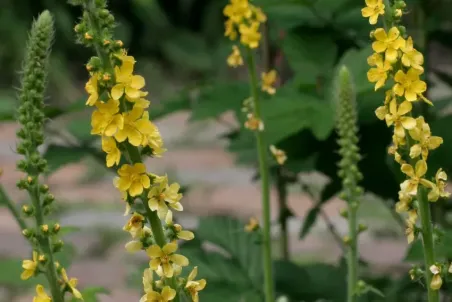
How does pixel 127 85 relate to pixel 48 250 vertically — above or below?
above

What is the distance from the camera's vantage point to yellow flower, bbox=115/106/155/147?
0.93 meters

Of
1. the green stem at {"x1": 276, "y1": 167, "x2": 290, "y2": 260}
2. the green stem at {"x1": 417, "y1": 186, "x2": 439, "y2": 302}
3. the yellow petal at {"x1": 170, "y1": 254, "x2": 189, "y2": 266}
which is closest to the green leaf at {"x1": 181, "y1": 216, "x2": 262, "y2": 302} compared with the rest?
the green stem at {"x1": 276, "y1": 167, "x2": 290, "y2": 260}

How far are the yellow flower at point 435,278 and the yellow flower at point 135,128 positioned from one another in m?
0.37

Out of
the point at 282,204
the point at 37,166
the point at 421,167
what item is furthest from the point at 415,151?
the point at 282,204

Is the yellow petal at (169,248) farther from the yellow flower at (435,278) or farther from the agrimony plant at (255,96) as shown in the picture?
the agrimony plant at (255,96)

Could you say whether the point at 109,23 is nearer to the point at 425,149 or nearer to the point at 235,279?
the point at 425,149

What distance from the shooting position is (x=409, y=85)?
1.00 metres

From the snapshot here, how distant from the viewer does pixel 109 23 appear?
3.19 ft

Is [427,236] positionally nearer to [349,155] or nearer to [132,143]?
[349,155]

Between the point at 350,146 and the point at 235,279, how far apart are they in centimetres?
66

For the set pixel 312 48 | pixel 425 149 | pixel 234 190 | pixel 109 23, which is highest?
pixel 234 190

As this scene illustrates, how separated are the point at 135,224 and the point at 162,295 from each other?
0.26 feet

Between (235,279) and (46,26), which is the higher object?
(46,26)

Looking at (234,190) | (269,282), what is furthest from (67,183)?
(269,282)
